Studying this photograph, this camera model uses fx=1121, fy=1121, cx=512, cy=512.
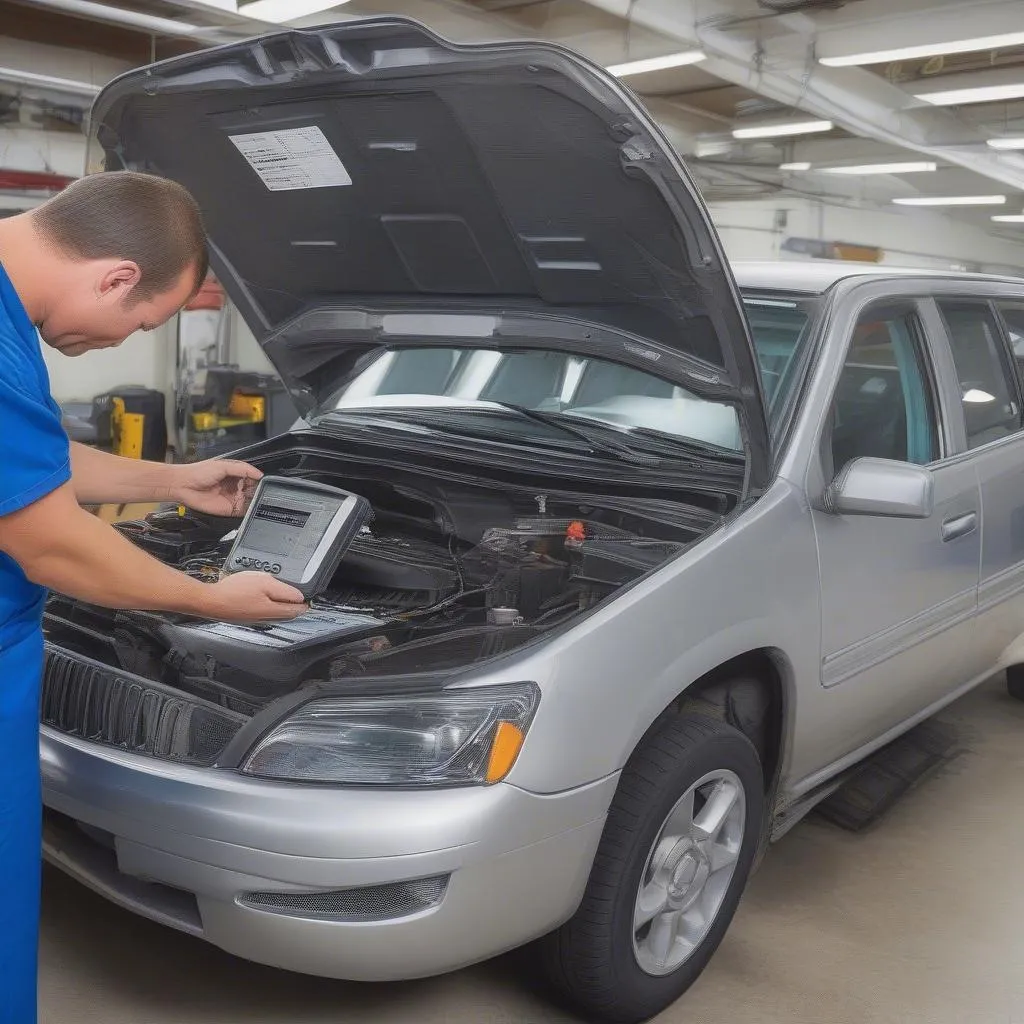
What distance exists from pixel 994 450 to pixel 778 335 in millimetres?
853

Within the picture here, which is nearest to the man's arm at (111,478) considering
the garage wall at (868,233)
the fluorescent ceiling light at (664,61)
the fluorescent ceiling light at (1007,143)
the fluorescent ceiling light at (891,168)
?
the fluorescent ceiling light at (664,61)

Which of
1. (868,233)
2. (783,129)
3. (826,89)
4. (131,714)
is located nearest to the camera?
(131,714)

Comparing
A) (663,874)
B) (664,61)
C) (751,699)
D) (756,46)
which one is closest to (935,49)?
(756,46)

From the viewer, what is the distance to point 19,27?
7.86m

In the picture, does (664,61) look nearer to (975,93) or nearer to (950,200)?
(975,93)

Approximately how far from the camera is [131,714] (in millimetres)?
1929

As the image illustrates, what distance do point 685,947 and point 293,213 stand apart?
1.87 m

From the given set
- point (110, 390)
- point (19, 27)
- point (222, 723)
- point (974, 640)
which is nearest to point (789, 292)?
point (974, 640)

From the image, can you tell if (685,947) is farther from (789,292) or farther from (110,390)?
(110,390)

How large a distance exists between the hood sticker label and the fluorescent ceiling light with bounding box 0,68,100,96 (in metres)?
6.30

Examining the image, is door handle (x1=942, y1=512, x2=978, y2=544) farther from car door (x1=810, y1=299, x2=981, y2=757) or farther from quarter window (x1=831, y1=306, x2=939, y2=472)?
quarter window (x1=831, y1=306, x2=939, y2=472)

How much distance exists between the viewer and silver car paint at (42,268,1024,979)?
1.68 metres

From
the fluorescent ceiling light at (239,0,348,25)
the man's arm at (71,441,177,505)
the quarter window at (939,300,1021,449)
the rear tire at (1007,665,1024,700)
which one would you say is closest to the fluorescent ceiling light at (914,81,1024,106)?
the fluorescent ceiling light at (239,0,348,25)

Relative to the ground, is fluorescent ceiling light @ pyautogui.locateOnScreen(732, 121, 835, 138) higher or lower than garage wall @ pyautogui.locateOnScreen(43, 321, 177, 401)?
higher
